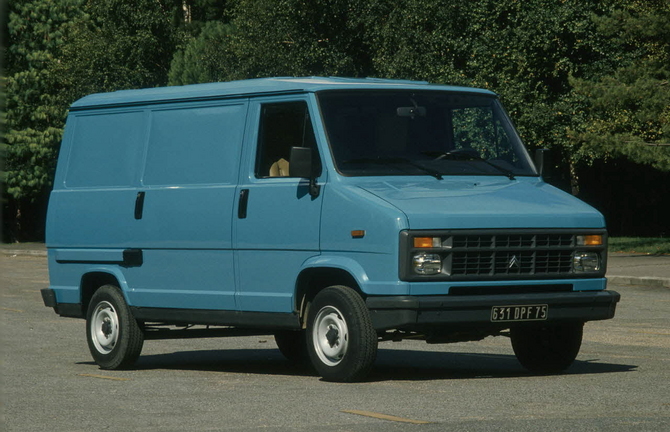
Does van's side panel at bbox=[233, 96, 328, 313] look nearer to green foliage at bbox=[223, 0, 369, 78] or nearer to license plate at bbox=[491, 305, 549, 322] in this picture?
license plate at bbox=[491, 305, 549, 322]

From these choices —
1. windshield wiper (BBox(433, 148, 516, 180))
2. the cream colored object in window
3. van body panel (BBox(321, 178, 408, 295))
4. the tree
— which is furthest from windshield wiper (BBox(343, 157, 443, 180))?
the tree

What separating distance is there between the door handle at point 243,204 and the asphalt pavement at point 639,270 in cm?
1483

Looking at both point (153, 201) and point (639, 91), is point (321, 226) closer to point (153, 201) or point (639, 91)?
point (153, 201)

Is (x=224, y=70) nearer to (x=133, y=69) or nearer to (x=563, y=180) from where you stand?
(x=133, y=69)

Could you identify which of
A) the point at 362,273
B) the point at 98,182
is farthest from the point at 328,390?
the point at 98,182

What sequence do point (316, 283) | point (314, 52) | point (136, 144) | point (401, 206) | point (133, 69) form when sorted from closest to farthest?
point (401, 206) → point (316, 283) → point (136, 144) → point (314, 52) → point (133, 69)

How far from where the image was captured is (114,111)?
38.1ft

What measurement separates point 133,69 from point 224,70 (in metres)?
9.49

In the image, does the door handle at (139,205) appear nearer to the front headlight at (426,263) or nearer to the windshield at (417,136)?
the windshield at (417,136)

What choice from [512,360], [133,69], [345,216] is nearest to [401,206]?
[345,216]

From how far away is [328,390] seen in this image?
882 cm

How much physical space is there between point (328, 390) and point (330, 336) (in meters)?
0.54

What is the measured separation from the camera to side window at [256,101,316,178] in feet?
32.6

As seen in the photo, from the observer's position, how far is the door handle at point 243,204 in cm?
1007
